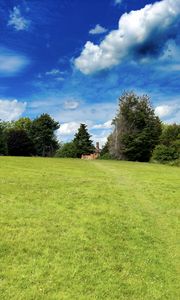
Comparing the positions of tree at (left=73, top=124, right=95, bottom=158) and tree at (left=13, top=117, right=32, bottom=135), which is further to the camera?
tree at (left=13, top=117, right=32, bottom=135)

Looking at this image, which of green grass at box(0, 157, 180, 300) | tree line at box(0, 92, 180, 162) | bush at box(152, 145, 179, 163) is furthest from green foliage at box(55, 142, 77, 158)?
green grass at box(0, 157, 180, 300)

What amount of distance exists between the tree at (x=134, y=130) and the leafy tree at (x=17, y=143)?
27.3 meters

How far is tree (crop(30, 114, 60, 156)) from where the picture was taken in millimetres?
109625

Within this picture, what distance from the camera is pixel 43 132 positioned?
10962cm

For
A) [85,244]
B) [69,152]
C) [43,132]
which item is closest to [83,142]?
[69,152]

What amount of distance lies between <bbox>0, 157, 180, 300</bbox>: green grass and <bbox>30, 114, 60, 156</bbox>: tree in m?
89.1

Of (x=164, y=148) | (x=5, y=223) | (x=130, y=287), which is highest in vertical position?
(x=164, y=148)

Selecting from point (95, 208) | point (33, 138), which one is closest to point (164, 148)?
point (95, 208)

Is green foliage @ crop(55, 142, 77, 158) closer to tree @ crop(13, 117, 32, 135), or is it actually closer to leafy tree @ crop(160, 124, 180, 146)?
tree @ crop(13, 117, 32, 135)

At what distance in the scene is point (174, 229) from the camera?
15.5m

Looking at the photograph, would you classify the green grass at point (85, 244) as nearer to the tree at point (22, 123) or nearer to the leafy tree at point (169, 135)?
the leafy tree at point (169, 135)

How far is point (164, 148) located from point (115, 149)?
55.8 ft

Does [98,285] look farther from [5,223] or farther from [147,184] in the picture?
[147,184]

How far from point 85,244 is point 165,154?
4981 centimetres
